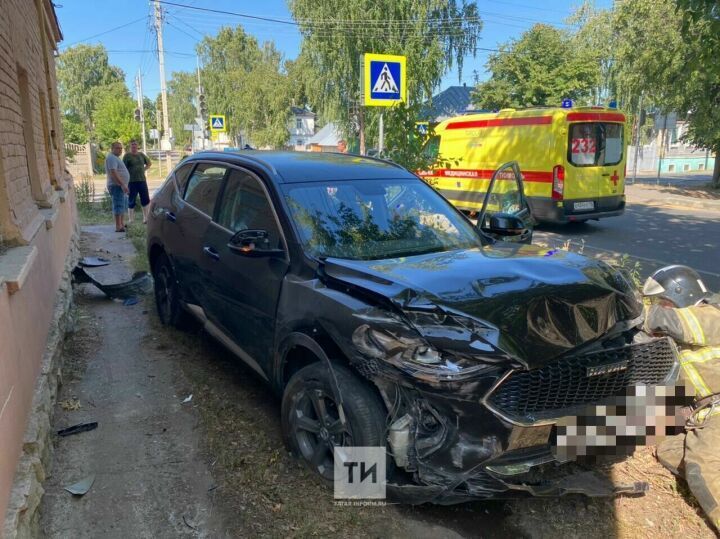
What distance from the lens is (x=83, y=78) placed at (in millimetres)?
80000

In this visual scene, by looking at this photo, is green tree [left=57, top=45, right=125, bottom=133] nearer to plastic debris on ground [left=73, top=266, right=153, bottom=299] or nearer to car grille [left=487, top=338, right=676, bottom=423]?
plastic debris on ground [left=73, top=266, right=153, bottom=299]

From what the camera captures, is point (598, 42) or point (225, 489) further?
point (598, 42)

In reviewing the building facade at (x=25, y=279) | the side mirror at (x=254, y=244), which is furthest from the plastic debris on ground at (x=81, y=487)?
the side mirror at (x=254, y=244)

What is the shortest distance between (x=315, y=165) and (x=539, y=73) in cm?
Result: 2565

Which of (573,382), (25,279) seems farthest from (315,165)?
(573,382)

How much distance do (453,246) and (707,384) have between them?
1.69 m

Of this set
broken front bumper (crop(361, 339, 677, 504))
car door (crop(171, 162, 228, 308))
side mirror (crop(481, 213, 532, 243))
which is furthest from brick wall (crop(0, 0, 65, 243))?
side mirror (crop(481, 213, 532, 243))

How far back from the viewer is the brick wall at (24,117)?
4176mm

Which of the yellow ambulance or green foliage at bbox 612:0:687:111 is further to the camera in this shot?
green foliage at bbox 612:0:687:111

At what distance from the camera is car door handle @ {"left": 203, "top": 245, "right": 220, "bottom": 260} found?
13.5 feet

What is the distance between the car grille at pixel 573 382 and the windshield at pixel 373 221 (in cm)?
122

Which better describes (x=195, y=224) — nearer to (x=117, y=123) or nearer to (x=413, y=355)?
(x=413, y=355)

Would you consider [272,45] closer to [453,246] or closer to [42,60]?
[42,60]

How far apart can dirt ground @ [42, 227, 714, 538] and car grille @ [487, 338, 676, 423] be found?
26.7 inches
